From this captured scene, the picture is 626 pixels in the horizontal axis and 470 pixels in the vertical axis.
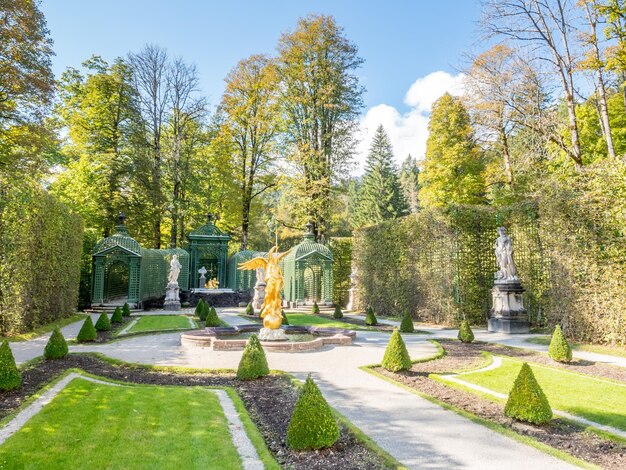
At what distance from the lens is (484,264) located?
17031mm

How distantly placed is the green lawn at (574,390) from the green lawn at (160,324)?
1125 cm

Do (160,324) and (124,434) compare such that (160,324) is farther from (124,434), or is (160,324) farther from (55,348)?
(124,434)

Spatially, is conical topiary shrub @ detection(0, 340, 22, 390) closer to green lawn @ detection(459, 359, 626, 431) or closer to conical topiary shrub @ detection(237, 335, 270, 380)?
conical topiary shrub @ detection(237, 335, 270, 380)

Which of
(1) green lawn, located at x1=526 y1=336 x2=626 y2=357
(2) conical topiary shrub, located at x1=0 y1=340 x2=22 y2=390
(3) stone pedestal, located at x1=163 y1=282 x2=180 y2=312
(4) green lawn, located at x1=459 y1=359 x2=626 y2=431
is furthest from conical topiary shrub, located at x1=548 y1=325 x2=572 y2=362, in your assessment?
(3) stone pedestal, located at x1=163 y1=282 x2=180 y2=312

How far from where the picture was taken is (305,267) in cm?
2453

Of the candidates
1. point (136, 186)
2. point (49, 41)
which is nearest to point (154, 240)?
point (136, 186)

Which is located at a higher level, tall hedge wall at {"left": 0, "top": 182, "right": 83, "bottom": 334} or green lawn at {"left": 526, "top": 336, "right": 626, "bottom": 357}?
tall hedge wall at {"left": 0, "top": 182, "right": 83, "bottom": 334}

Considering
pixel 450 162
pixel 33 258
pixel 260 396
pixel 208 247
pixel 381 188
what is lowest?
pixel 260 396

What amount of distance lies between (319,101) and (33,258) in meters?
18.7

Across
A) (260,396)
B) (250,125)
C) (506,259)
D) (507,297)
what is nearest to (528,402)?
(260,396)

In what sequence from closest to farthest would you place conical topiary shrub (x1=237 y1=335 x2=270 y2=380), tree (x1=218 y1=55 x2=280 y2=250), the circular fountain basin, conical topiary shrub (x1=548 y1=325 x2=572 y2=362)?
conical topiary shrub (x1=237 y1=335 x2=270 y2=380) < conical topiary shrub (x1=548 y1=325 x2=572 y2=362) < the circular fountain basin < tree (x1=218 y1=55 x2=280 y2=250)

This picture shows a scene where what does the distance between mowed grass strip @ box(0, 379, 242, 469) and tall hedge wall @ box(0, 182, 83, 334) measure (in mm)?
7603

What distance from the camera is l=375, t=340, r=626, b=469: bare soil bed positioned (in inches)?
181

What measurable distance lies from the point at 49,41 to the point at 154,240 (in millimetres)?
17246
